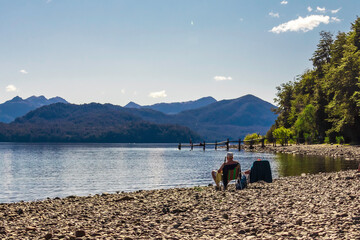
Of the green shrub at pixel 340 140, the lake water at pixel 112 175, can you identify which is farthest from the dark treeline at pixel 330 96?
the lake water at pixel 112 175

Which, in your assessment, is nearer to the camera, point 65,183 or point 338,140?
point 65,183

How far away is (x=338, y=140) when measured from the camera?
221 feet

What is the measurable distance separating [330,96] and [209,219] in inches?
2683

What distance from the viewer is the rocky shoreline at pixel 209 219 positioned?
27.1 ft

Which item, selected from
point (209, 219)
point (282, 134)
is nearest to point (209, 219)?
point (209, 219)

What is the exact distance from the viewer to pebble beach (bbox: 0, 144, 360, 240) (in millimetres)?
8273

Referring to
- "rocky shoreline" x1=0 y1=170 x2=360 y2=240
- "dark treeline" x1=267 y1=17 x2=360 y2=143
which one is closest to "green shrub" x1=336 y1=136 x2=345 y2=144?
"dark treeline" x1=267 y1=17 x2=360 y2=143

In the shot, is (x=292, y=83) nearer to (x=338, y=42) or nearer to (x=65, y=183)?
(x=338, y=42)

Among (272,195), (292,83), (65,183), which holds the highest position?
(292,83)

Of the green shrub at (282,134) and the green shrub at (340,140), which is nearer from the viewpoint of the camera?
the green shrub at (340,140)

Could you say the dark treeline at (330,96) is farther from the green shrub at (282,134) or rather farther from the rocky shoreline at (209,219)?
the rocky shoreline at (209,219)

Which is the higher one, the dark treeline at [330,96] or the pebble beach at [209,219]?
the dark treeline at [330,96]

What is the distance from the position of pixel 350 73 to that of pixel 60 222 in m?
54.6

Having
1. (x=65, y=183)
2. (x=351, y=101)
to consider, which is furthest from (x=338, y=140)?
(x=65, y=183)
